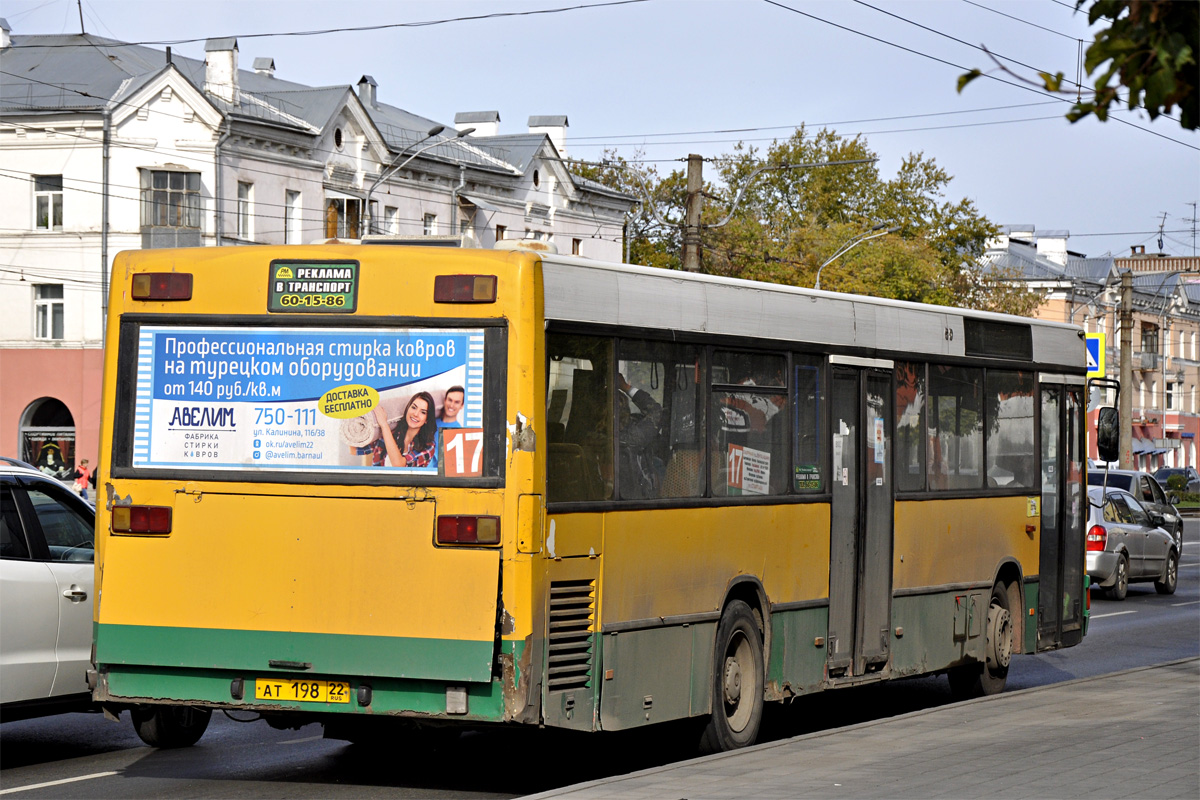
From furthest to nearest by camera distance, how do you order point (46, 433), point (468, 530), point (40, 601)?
point (46, 433)
point (40, 601)
point (468, 530)

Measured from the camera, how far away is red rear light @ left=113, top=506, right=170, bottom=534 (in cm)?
870

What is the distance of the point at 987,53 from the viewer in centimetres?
455

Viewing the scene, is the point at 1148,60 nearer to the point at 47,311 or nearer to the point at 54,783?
the point at 54,783

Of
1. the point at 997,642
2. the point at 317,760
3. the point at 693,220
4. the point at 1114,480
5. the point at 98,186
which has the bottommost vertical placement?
the point at 317,760

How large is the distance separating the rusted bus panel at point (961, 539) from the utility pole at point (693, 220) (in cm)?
1061

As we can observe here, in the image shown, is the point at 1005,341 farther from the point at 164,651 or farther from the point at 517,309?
the point at 164,651

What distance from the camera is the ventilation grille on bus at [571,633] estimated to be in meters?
8.41

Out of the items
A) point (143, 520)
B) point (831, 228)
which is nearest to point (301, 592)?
point (143, 520)

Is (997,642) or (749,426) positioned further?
(997,642)

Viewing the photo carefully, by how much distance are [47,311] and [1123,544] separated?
32869 mm

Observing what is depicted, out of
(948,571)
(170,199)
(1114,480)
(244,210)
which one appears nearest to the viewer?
(948,571)

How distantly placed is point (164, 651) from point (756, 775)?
3070 mm

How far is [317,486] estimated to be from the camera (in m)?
8.50

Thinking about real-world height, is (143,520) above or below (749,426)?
below
